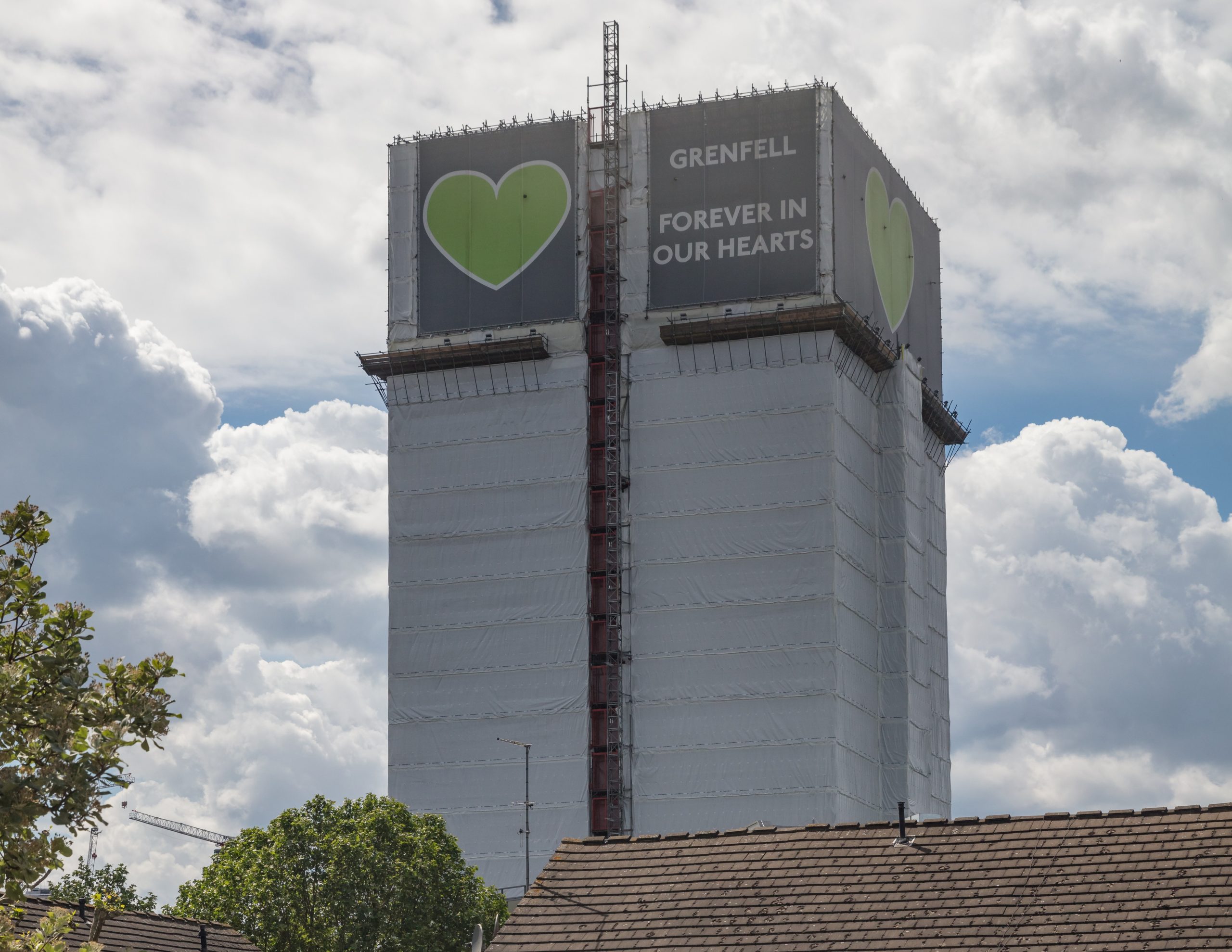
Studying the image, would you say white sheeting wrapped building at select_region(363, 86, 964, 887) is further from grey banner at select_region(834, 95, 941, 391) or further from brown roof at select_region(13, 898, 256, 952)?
brown roof at select_region(13, 898, 256, 952)

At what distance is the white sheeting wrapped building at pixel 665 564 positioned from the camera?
4525 inches

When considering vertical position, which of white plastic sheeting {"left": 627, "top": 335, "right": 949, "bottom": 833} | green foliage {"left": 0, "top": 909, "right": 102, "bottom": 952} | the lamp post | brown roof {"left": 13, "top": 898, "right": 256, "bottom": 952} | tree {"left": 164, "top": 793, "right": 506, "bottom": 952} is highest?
white plastic sheeting {"left": 627, "top": 335, "right": 949, "bottom": 833}

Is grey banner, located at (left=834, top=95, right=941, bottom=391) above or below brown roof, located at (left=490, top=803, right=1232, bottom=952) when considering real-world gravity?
above

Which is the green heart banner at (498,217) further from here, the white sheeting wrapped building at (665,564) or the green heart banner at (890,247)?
the green heart banner at (890,247)

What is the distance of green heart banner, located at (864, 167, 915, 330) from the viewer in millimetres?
128625

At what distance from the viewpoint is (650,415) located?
4754 inches

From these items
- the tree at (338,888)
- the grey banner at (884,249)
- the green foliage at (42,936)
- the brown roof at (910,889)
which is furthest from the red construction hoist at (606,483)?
the green foliage at (42,936)

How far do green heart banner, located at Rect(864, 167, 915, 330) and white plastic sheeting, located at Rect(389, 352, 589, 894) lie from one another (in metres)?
22.1

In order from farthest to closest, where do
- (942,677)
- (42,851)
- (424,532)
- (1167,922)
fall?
(942,677)
(424,532)
(1167,922)
(42,851)

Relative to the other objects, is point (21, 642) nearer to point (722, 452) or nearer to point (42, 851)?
point (42, 851)

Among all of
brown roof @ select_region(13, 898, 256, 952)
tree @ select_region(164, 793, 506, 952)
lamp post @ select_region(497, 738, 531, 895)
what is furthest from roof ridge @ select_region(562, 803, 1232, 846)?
lamp post @ select_region(497, 738, 531, 895)

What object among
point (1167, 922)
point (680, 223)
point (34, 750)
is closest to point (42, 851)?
point (34, 750)

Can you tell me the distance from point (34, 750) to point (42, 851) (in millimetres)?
969

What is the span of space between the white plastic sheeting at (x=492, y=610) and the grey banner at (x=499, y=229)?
4713 millimetres
